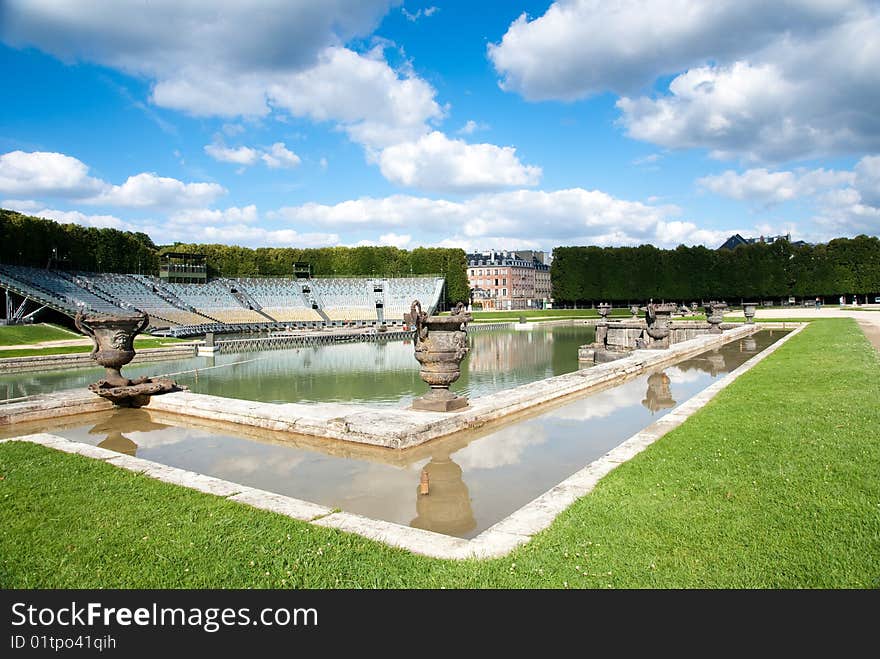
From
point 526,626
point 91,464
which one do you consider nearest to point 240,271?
point 91,464

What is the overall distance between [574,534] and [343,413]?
549 cm

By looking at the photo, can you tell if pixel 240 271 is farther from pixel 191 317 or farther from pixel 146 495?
pixel 146 495

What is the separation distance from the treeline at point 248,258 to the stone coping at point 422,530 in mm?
55275

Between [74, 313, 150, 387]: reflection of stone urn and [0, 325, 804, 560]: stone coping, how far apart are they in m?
4.13

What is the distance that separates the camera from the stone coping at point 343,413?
7.83 metres

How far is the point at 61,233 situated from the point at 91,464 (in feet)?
184

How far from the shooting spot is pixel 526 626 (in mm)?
2824

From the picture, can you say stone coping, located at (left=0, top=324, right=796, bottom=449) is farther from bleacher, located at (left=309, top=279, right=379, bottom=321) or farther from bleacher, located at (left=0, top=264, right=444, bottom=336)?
bleacher, located at (left=309, top=279, right=379, bottom=321)

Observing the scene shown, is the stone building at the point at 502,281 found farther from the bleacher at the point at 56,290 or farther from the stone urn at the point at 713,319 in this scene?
the stone urn at the point at 713,319

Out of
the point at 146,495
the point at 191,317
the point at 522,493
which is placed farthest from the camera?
the point at 191,317

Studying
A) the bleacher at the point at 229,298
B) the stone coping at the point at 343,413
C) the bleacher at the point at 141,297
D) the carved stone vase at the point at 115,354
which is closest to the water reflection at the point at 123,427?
the carved stone vase at the point at 115,354

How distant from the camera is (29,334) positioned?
30.8 m

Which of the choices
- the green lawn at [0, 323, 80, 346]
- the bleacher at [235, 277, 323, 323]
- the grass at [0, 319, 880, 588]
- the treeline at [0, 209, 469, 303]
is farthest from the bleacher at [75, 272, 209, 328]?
the grass at [0, 319, 880, 588]

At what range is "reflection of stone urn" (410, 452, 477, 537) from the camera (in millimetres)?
4961
